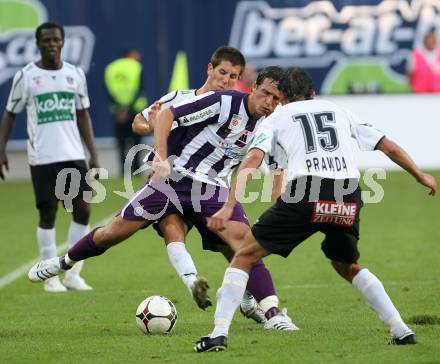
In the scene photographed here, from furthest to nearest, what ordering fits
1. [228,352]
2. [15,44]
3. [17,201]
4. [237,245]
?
[15,44] → [17,201] → [237,245] → [228,352]

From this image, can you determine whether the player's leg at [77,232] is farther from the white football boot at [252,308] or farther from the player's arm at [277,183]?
the player's arm at [277,183]

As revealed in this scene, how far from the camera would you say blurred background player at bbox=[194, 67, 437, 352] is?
753 centimetres

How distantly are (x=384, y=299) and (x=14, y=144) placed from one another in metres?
18.1

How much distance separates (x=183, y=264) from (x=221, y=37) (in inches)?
668

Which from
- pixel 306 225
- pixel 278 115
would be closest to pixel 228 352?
pixel 306 225

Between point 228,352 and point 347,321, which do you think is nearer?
point 228,352

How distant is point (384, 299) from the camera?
7605 millimetres

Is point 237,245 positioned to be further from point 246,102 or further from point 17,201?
point 17,201

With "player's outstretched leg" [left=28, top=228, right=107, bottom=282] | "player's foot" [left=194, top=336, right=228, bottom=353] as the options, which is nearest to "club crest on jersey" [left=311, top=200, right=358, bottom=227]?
"player's foot" [left=194, top=336, right=228, bottom=353]

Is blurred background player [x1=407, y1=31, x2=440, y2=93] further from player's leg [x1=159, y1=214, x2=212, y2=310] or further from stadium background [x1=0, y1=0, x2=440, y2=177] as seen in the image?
player's leg [x1=159, y1=214, x2=212, y2=310]

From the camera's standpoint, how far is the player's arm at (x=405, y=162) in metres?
7.48

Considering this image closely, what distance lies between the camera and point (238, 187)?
24.8ft

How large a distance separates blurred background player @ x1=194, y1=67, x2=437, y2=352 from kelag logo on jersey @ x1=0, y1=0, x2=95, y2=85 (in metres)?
17.6

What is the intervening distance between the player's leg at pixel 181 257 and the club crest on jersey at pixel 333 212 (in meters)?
1.03
